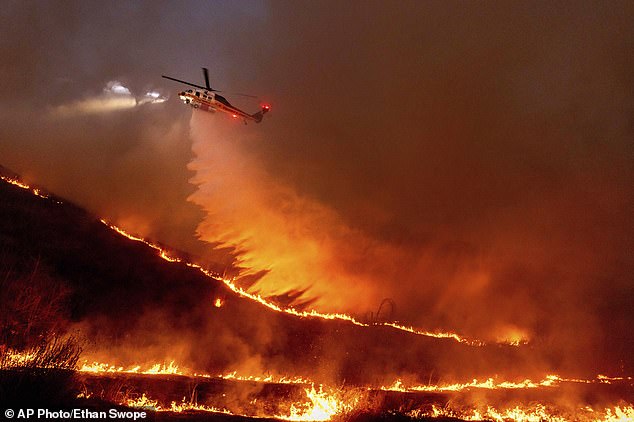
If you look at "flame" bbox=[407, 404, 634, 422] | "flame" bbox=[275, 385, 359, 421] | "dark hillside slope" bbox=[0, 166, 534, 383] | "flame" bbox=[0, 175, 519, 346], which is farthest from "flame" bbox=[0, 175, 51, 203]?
"flame" bbox=[407, 404, 634, 422]

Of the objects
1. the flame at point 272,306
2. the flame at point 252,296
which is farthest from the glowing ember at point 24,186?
the flame at point 272,306

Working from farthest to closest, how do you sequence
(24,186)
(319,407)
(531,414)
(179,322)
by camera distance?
(24,186) → (179,322) → (531,414) → (319,407)

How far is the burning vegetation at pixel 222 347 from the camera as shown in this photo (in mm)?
17391

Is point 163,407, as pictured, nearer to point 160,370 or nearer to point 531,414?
point 160,370

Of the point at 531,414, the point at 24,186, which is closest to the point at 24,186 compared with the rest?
the point at 24,186

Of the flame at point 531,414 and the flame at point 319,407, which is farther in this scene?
the flame at point 531,414

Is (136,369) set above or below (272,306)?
below

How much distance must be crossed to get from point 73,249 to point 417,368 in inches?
895

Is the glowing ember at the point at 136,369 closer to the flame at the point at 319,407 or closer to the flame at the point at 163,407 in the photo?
the flame at the point at 163,407

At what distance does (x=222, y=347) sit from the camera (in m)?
24.7

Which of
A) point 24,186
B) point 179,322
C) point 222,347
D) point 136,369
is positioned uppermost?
point 24,186

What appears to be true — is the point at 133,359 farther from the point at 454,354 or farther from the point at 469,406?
the point at 454,354

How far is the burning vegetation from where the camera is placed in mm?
17391

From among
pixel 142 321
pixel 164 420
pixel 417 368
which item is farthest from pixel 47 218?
pixel 417 368
